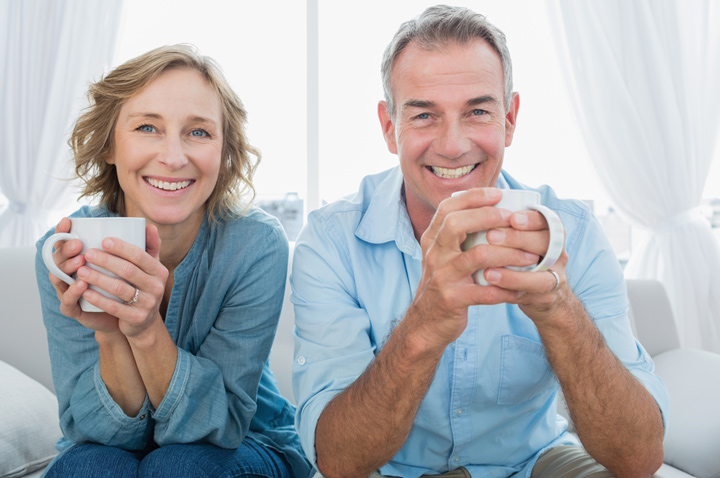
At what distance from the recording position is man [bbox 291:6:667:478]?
1114mm

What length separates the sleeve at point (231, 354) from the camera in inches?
50.4

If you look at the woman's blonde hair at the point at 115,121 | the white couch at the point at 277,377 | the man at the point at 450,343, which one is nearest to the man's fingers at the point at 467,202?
the man at the point at 450,343

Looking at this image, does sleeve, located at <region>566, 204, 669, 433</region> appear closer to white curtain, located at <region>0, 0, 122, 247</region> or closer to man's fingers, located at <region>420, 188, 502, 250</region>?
man's fingers, located at <region>420, 188, 502, 250</region>

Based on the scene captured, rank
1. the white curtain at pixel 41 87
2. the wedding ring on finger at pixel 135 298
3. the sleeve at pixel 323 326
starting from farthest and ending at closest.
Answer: the white curtain at pixel 41 87, the sleeve at pixel 323 326, the wedding ring on finger at pixel 135 298

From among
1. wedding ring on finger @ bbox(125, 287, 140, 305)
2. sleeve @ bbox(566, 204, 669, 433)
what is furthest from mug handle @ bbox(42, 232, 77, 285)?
sleeve @ bbox(566, 204, 669, 433)

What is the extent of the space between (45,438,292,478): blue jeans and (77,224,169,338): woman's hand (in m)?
0.26

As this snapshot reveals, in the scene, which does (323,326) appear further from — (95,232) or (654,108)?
(654,108)

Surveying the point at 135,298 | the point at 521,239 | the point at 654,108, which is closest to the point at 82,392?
the point at 135,298

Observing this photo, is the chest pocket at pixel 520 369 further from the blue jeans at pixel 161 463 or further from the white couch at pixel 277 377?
the blue jeans at pixel 161 463

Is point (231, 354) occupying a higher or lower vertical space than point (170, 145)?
lower

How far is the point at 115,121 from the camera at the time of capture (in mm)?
1433

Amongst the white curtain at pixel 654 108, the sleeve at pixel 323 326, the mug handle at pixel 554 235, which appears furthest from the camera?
the white curtain at pixel 654 108

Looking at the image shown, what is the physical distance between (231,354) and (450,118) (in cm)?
69

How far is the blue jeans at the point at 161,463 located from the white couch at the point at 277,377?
370mm
